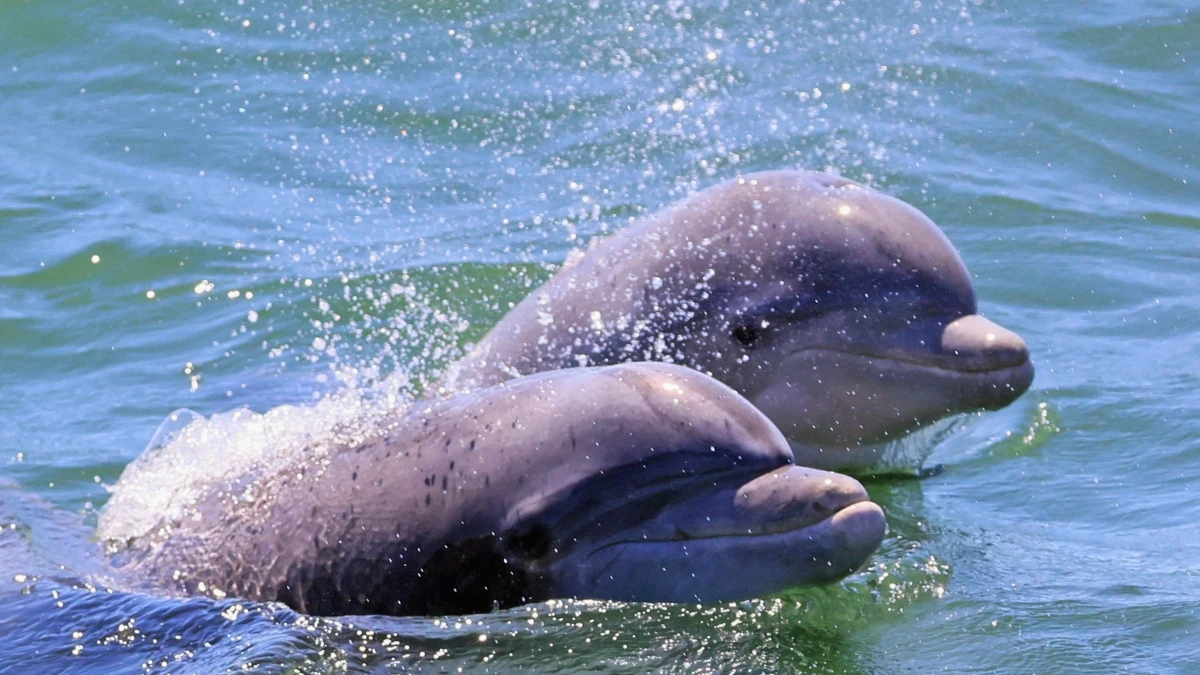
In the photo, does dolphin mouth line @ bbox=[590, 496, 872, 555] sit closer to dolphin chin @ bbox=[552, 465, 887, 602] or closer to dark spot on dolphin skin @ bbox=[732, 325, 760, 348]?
dolphin chin @ bbox=[552, 465, 887, 602]

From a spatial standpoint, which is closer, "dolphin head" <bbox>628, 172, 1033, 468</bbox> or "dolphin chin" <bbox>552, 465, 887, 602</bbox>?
"dolphin chin" <bbox>552, 465, 887, 602</bbox>

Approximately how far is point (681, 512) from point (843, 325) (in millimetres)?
1929

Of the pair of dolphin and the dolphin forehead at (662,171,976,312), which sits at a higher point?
the dolphin forehead at (662,171,976,312)

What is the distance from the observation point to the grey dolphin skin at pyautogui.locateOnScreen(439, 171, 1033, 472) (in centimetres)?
709

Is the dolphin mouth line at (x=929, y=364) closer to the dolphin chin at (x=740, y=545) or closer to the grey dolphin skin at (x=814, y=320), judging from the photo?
the grey dolphin skin at (x=814, y=320)

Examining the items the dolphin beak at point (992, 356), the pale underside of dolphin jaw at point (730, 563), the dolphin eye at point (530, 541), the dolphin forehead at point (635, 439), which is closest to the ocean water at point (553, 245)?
the pale underside of dolphin jaw at point (730, 563)

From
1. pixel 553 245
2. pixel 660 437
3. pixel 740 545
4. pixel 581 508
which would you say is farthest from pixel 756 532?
pixel 553 245

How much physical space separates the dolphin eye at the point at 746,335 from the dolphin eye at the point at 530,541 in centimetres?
197

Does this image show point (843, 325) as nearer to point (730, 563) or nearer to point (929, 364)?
point (929, 364)

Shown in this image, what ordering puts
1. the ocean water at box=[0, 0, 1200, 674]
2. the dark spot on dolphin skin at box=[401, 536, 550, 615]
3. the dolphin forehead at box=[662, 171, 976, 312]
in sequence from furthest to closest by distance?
the dolphin forehead at box=[662, 171, 976, 312] < the ocean water at box=[0, 0, 1200, 674] < the dark spot on dolphin skin at box=[401, 536, 550, 615]

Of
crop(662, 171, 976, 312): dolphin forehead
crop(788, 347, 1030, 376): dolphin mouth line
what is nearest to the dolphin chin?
crop(788, 347, 1030, 376): dolphin mouth line

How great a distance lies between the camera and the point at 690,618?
554 cm

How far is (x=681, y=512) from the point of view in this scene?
5.45 metres

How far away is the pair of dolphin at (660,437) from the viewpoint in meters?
5.46
